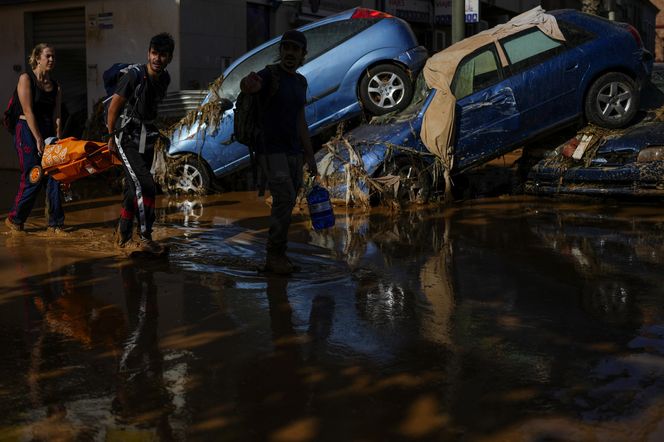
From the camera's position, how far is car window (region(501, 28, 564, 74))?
36.1 feet

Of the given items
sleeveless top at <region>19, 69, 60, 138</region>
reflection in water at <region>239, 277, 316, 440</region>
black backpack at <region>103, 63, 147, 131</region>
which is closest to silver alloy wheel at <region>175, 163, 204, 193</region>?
sleeveless top at <region>19, 69, 60, 138</region>

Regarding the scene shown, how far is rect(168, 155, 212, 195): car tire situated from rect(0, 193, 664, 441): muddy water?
3262 millimetres

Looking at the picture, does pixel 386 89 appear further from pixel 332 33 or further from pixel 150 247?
pixel 150 247

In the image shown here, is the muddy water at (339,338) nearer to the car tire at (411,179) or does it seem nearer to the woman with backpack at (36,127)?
the woman with backpack at (36,127)

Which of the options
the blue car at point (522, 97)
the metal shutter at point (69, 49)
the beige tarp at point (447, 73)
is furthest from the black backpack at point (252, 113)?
the metal shutter at point (69, 49)

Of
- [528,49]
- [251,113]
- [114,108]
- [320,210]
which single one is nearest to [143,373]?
[251,113]

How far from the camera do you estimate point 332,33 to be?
483 inches

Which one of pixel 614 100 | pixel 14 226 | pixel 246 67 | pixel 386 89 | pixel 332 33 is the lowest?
pixel 14 226

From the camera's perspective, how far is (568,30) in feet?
36.3

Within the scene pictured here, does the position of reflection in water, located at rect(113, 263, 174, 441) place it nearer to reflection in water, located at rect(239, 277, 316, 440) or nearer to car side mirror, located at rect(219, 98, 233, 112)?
reflection in water, located at rect(239, 277, 316, 440)

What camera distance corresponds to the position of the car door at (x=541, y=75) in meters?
10.9

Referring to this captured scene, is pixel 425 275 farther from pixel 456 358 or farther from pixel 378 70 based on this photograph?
pixel 378 70

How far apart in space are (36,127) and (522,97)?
563 cm

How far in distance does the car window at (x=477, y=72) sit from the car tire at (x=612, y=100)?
4.03ft
